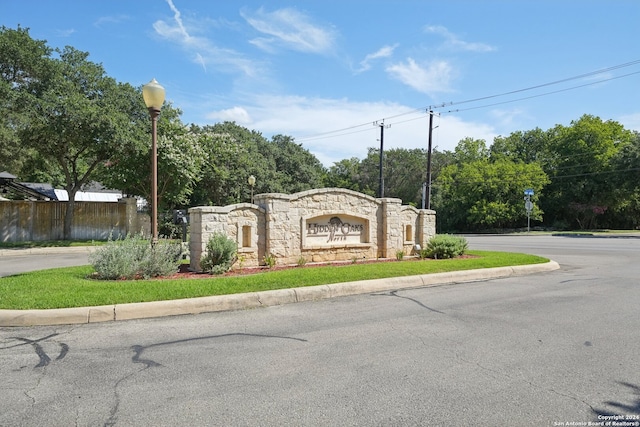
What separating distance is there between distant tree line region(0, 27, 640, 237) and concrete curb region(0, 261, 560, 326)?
13662 millimetres

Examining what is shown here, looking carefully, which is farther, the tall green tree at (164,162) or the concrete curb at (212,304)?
the tall green tree at (164,162)

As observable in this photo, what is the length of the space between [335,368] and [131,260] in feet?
19.7

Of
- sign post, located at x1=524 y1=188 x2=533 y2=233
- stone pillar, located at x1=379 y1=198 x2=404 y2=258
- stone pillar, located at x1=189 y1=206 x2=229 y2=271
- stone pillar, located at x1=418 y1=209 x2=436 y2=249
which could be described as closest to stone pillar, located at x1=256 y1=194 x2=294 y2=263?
stone pillar, located at x1=189 y1=206 x2=229 y2=271

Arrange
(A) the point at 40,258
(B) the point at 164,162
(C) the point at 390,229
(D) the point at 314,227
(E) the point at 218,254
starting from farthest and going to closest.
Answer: (B) the point at 164,162
(A) the point at 40,258
(C) the point at 390,229
(D) the point at 314,227
(E) the point at 218,254

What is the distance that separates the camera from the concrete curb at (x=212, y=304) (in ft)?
19.8

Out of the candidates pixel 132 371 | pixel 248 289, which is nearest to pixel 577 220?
pixel 248 289

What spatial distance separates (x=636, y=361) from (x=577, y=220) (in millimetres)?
45730

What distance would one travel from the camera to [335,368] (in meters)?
4.41

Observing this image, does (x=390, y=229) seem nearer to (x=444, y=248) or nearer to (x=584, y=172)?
(x=444, y=248)

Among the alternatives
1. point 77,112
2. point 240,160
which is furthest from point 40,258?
point 240,160

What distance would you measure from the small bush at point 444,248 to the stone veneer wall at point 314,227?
88 cm

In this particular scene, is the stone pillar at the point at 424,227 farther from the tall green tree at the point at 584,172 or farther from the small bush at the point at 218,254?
Answer: the tall green tree at the point at 584,172

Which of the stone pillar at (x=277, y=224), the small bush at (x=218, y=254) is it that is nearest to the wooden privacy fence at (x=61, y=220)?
the stone pillar at (x=277, y=224)

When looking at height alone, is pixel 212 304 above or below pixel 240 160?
below
